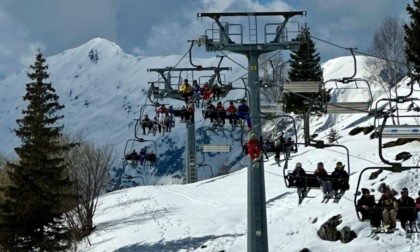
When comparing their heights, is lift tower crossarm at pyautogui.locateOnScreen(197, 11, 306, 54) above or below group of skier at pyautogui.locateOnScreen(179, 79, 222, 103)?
above

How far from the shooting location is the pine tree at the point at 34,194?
1455 inches

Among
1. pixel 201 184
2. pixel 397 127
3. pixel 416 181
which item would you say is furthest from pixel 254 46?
pixel 201 184

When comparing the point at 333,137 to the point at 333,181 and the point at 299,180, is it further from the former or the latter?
the point at 333,181

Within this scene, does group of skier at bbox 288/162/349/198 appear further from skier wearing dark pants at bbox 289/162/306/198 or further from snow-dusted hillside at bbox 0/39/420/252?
snow-dusted hillside at bbox 0/39/420/252

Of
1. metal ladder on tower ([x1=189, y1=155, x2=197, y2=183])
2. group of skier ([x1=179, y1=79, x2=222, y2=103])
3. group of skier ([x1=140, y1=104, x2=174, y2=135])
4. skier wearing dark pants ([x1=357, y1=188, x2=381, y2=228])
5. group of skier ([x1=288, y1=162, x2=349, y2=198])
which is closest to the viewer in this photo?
skier wearing dark pants ([x1=357, y1=188, x2=381, y2=228])

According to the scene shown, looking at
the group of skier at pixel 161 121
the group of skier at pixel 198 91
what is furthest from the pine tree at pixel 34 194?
the group of skier at pixel 198 91

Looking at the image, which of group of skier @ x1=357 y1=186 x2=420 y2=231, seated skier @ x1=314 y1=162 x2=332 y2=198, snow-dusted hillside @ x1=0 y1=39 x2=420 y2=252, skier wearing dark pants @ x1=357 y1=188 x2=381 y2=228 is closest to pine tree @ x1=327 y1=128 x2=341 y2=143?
snow-dusted hillside @ x1=0 y1=39 x2=420 y2=252

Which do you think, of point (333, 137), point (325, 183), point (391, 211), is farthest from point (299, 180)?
point (333, 137)

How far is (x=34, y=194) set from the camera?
37.2 metres

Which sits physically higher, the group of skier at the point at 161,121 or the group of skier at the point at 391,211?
the group of skier at the point at 161,121

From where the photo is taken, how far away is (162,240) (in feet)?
130

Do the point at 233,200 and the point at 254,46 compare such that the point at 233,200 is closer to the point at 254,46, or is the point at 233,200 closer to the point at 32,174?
the point at 32,174

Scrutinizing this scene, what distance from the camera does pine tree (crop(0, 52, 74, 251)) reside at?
1455 inches

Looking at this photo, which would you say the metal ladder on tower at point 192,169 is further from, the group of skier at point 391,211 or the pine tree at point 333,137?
the group of skier at point 391,211
